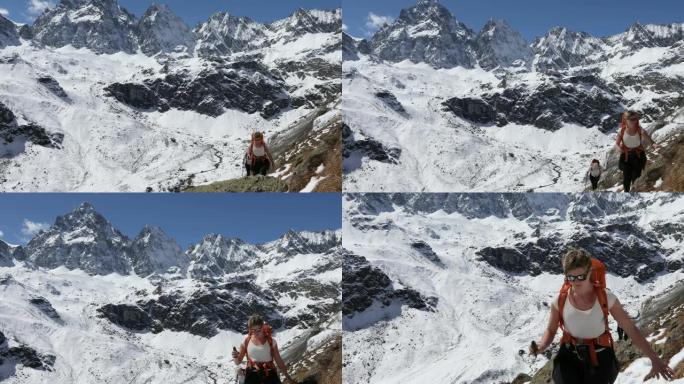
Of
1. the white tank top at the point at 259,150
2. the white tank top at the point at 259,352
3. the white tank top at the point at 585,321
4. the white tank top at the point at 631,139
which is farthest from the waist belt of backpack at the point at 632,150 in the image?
the white tank top at the point at 259,150

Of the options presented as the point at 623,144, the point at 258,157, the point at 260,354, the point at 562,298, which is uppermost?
the point at 258,157

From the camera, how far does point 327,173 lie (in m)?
42.9

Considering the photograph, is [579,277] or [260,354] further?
[260,354]

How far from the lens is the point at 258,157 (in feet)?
76.5

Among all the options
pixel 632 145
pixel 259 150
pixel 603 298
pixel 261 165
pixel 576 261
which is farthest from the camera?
pixel 261 165

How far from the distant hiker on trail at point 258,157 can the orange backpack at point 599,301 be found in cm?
1385

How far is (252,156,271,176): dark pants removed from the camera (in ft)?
77.0

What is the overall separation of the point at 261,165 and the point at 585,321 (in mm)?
15571

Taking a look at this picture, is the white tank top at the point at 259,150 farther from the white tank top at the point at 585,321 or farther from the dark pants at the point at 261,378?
the white tank top at the point at 585,321

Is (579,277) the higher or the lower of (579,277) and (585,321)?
the higher

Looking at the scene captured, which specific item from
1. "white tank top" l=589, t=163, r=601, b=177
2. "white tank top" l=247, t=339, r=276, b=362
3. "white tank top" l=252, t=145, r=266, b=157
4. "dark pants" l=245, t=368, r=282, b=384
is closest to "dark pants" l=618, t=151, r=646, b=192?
"white tank top" l=589, t=163, r=601, b=177

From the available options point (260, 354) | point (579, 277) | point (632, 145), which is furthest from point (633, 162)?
point (260, 354)

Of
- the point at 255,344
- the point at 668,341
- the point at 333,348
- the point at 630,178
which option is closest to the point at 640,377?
the point at 668,341

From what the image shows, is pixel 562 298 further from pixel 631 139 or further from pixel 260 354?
pixel 631 139
